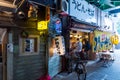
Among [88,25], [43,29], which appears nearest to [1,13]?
[43,29]

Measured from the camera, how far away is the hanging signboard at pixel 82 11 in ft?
48.7

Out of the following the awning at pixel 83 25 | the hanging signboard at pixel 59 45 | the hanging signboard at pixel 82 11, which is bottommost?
the hanging signboard at pixel 59 45

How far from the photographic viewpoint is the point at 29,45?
1100 centimetres

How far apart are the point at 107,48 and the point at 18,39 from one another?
51.7 ft

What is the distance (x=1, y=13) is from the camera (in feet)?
28.9

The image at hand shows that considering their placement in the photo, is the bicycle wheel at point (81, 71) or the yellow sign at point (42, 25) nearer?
the yellow sign at point (42, 25)

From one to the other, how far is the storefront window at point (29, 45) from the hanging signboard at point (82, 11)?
13.6ft

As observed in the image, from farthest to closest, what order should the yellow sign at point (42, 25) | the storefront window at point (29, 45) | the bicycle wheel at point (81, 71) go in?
1. the bicycle wheel at point (81, 71)
2. the yellow sign at point (42, 25)
3. the storefront window at point (29, 45)

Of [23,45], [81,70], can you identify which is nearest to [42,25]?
[23,45]

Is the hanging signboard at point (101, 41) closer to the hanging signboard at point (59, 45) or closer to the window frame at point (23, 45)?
the hanging signboard at point (59, 45)

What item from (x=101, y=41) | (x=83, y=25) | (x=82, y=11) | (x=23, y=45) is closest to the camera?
(x=23, y=45)

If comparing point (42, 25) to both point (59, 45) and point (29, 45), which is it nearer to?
point (29, 45)

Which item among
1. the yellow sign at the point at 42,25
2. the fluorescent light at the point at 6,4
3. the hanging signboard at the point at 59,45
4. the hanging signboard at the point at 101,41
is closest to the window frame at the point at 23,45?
the yellow sign at the point at 42,25

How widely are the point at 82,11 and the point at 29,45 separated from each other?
703 centimetres
